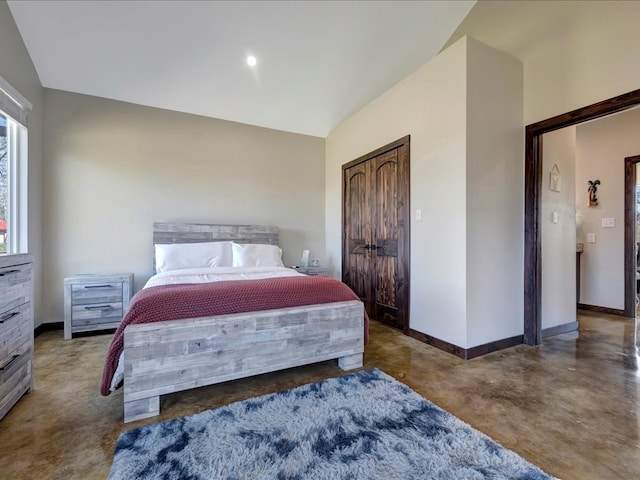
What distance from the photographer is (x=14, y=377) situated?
1.66 m

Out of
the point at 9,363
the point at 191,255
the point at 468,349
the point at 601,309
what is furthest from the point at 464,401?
the point at 601,309

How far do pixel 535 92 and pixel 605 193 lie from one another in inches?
94.2

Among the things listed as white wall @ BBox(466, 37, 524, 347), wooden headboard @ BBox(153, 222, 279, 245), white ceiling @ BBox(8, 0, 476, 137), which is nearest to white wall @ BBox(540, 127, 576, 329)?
white wall @ BBox(466, 37, 524, 347)

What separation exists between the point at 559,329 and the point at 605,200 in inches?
87.1

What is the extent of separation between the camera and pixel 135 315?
1647 millimetres

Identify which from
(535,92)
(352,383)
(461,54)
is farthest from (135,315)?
(535,92)

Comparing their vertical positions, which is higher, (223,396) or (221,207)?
(221,207)

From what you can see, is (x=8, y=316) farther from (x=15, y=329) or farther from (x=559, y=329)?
(x=559, y=329)

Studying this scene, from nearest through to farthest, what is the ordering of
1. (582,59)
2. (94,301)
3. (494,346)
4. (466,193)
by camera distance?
(582,59) < (466,193) < (494,346) < (94,301)

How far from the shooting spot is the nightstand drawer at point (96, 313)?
2879 millimetres

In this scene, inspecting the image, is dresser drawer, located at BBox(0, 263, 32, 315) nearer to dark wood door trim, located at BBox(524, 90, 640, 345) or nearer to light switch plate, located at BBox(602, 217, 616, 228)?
dark wood door trim, located at BBox(524, 90, 640, 345)

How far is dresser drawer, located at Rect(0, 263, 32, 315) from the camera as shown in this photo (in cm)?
156

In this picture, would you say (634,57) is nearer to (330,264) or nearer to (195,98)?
(330,264)

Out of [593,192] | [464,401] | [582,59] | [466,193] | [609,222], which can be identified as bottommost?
[464,401]
